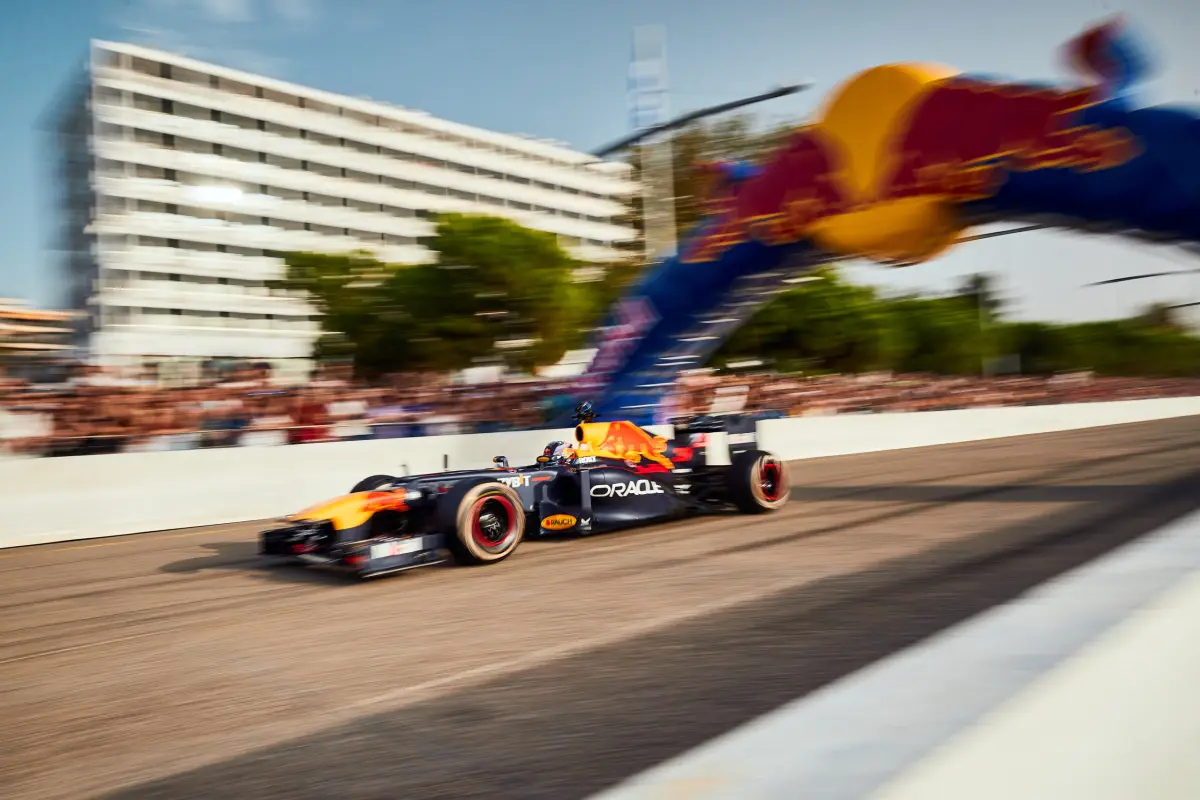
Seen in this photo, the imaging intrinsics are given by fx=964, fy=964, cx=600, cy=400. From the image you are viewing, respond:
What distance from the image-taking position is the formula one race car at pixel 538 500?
6.62m

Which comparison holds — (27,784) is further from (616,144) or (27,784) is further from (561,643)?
(616,144)

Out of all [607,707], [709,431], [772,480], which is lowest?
[607,707]

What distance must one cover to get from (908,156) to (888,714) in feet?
39.6

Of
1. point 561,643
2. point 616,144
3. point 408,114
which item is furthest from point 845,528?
point 408,114

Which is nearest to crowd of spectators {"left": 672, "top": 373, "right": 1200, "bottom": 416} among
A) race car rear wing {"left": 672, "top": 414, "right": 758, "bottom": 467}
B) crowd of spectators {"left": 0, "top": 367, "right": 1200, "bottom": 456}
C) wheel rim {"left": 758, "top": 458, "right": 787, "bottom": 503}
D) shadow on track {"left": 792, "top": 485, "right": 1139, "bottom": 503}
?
crowd of spectators {"left": 0, "top": 367, "right": 1200, "bottom": 456}

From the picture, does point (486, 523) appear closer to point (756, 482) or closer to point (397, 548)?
point (397, 548)

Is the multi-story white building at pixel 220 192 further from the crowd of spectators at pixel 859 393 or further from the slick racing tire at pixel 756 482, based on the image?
the slick racing tire at pixel 756 482

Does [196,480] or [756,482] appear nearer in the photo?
[756,482]

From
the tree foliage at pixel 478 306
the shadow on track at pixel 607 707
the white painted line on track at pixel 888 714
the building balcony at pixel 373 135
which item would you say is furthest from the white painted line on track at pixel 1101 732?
the building balcony at pixel 373 135

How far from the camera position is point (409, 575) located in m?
6.89

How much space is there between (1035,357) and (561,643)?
64.1 meters

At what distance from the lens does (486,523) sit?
724 centimetres

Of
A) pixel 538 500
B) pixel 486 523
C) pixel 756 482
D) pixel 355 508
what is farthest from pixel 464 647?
pixel 756 482

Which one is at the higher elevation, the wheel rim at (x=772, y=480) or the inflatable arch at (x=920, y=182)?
the inflatable arch at (x=920, y=182)
